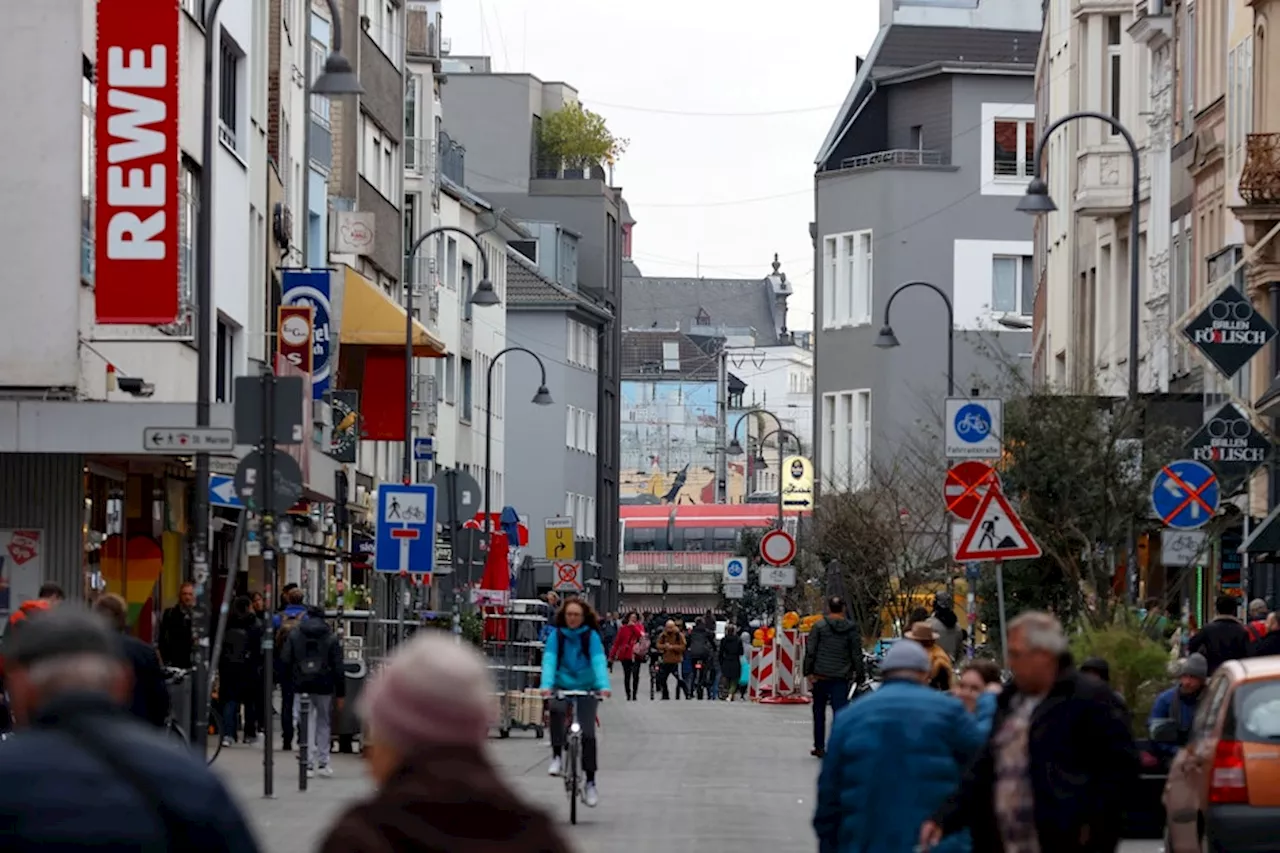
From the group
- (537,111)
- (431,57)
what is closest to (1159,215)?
(431,57)

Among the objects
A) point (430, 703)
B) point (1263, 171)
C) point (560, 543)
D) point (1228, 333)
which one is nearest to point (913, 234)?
point (560, 543)

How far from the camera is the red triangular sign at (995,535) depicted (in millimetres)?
24578

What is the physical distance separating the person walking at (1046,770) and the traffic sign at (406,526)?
18.4 m

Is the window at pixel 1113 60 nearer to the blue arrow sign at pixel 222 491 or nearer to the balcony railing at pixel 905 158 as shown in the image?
the balcony railing at pixel 905 158

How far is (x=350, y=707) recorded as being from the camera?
100.0ft

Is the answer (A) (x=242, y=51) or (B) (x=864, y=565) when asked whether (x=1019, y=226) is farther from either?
(A) (x=242, y=51)

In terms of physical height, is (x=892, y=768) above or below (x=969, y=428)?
below

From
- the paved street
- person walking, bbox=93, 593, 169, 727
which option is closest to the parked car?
the paved street

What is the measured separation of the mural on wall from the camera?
172875 millimetres

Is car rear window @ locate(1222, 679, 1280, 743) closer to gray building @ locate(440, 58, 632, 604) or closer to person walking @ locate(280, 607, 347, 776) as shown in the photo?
person walking @ locate(280, 607, 347, 776)

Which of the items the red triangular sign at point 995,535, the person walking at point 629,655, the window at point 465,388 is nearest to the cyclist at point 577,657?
the red triangular sign at point 995,535

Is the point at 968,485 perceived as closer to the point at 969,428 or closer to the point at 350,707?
the point at 969,428

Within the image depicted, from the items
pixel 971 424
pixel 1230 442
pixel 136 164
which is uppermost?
pixel 136 164

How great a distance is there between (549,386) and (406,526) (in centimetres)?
7788
